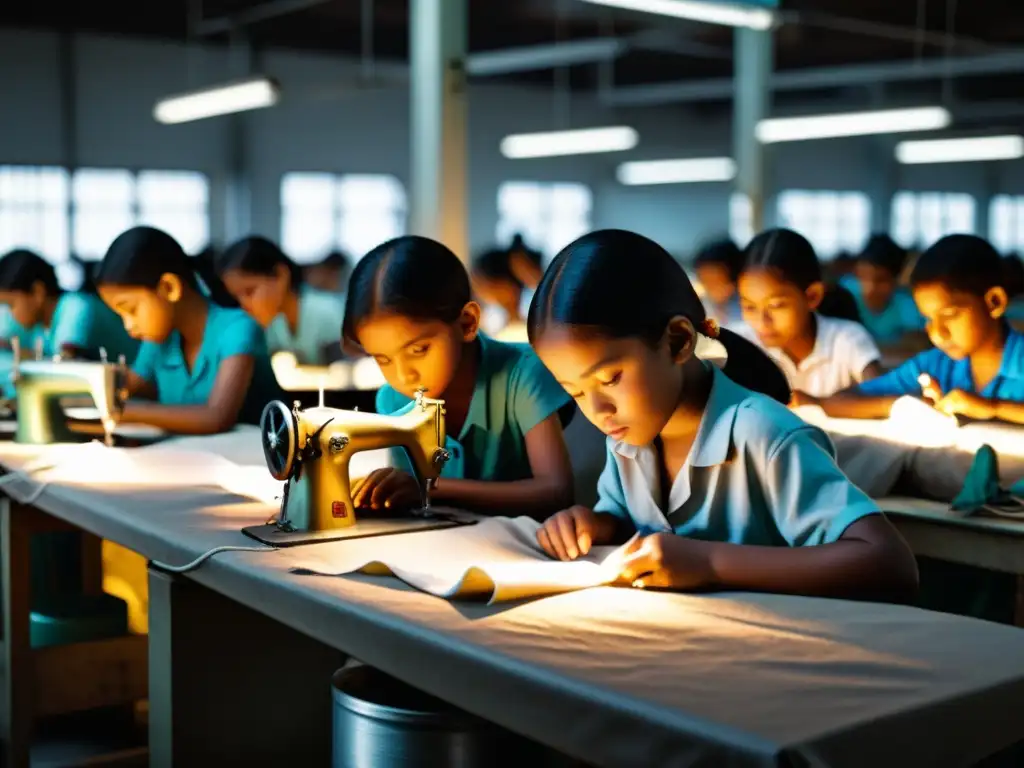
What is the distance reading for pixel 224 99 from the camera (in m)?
8.31

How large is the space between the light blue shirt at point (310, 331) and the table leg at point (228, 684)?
453cm

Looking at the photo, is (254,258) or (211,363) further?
(254,258)

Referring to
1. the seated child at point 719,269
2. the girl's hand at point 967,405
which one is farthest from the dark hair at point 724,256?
the girl's hand at point 967,405

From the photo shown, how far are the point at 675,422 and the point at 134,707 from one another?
6.10ft

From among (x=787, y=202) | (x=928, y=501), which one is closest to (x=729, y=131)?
(x=787, y=202)

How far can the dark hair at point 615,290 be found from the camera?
1.65 m

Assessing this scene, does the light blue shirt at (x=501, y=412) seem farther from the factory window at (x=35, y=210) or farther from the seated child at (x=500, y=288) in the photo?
the factory window at (x=35, y=210)

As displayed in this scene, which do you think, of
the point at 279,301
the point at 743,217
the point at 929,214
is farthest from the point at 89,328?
the point at 929,214

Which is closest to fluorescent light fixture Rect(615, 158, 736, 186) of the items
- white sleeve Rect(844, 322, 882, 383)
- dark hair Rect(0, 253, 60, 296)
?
dark hair Rect(0, 253, 60, 296)

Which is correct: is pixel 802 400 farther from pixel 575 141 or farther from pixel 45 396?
pixel 575 141

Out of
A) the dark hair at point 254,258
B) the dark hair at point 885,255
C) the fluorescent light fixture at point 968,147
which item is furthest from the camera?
the fluorescent light fixture at point 968,147

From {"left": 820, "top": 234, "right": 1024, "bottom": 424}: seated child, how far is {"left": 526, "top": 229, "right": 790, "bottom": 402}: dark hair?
1.41 metres

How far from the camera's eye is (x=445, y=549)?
1.86 meters

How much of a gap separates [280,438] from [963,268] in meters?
1.72
